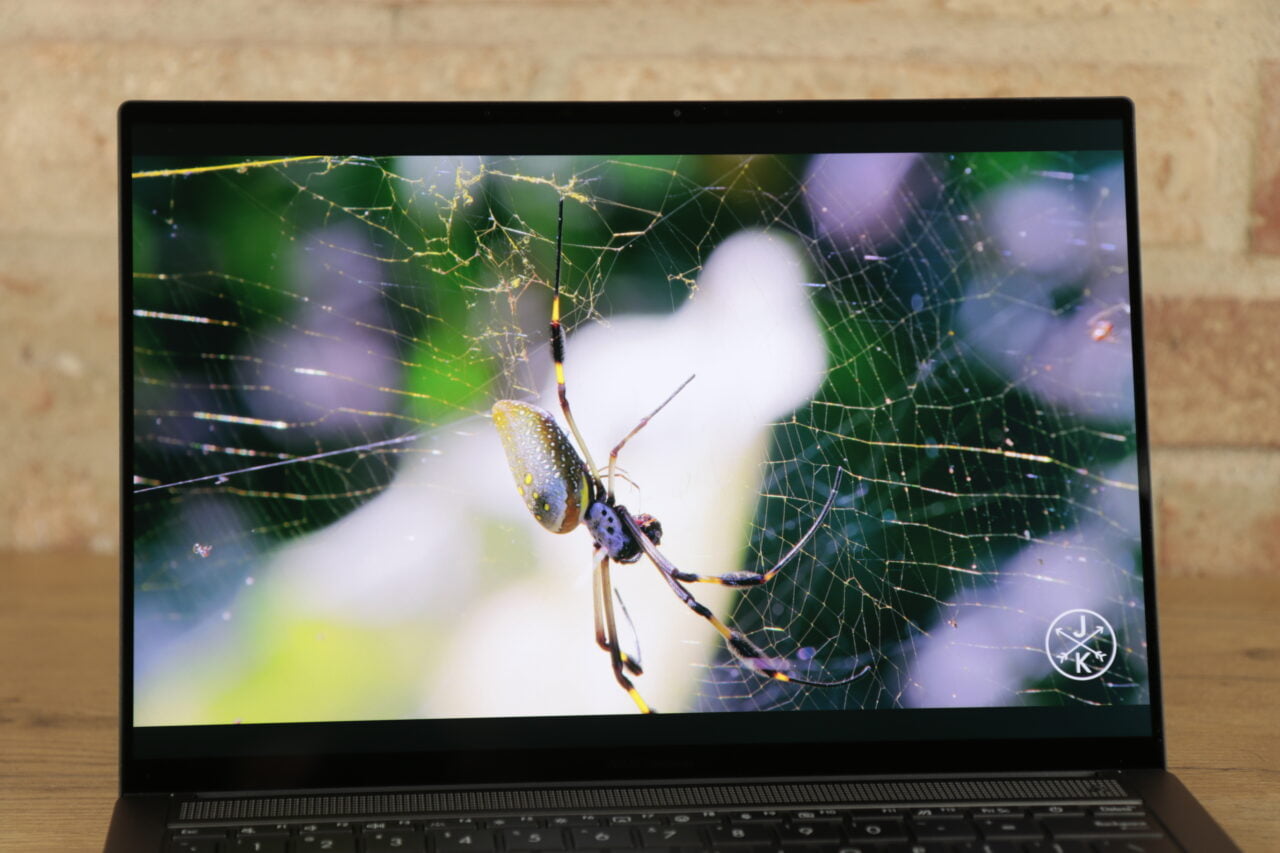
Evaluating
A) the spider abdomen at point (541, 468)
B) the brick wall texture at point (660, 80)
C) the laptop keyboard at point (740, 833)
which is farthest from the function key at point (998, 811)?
the brick wall texture at point (660, 80)

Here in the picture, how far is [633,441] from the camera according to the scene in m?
0.56

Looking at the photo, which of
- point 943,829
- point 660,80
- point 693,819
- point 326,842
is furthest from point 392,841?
point 660,80

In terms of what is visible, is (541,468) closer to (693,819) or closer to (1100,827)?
(693,819)

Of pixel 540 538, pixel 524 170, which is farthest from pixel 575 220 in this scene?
pixel 540 538

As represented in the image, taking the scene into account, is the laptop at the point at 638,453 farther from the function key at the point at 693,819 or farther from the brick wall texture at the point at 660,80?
the brick wall texture at the point at 660,80

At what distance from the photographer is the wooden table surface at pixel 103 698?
52cm

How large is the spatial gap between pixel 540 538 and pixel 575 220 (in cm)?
16

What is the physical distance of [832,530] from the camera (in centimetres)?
56

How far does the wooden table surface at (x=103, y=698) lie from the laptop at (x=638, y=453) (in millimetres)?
43

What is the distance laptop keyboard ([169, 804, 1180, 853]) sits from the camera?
18.4 inches

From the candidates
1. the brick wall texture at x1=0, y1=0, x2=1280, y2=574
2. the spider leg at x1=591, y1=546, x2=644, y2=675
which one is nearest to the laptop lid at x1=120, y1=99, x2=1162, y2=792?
the spider leg at x1=591, y1=546, x2=644, y2=675

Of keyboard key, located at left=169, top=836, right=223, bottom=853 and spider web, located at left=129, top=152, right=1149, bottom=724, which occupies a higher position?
spider web, located at left=129, top=152, right=1149, bottom=724

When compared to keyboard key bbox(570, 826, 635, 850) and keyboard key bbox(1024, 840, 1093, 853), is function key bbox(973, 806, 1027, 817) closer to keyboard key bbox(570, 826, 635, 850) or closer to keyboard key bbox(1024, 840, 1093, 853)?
keyboard key bbox(1024, 840, 1093, 853)

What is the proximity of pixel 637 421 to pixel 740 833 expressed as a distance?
20cm
